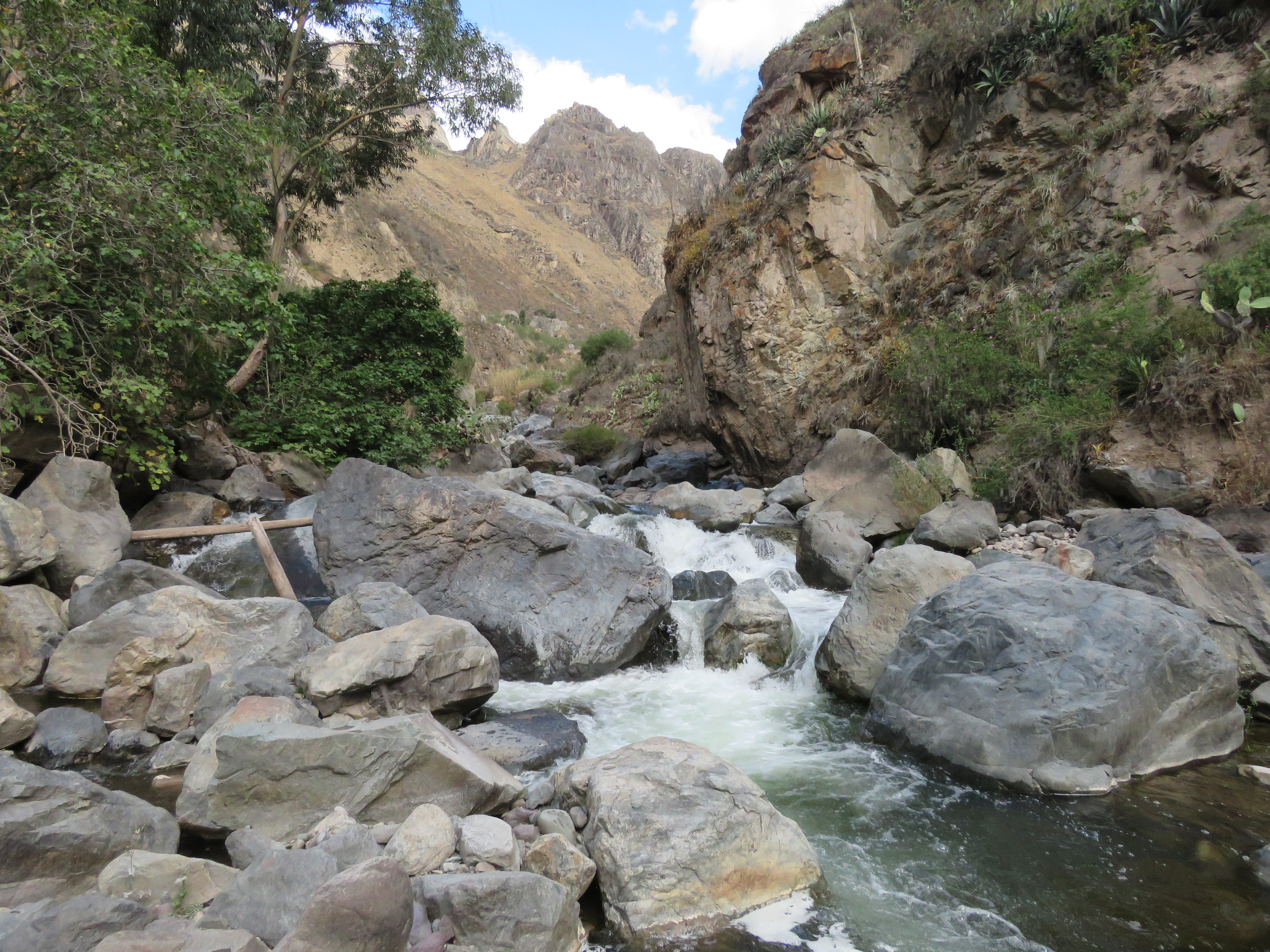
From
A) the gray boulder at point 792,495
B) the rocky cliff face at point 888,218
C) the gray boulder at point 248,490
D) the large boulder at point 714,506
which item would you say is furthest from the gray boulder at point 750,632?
the rocky cliff face at point 888,218

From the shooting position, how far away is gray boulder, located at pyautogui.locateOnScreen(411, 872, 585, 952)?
2.78m

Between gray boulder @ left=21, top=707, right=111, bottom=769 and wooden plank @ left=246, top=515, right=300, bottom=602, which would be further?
wooden plank @ left=246, top=515, right=300, bottom=602

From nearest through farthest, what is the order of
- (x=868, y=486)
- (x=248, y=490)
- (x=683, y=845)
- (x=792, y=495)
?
(x=683, y=845) → (x=248, y=490) → (x=868, y=486) → (x=792, y=495)

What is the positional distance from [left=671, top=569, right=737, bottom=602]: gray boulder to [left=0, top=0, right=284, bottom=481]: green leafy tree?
20.3 ft

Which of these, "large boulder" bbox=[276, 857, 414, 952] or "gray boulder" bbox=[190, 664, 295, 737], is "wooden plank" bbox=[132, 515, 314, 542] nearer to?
"gray boulder" bbox=[190, 664, 295, 737]

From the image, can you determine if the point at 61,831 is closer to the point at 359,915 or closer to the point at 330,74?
the point at 359,915

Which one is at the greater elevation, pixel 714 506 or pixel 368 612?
pixel 714 506

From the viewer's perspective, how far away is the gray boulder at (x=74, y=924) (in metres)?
2.28

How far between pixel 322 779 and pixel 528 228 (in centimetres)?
7453

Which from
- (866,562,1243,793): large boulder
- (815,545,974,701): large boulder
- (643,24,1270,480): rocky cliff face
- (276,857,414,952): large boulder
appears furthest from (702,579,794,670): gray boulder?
(643,24,1270,480): rocky cliff face

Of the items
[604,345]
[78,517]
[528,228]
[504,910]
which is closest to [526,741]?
[504,910]

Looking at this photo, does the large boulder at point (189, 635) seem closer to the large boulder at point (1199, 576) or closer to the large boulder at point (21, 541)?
the large boulder at point (21, 541)

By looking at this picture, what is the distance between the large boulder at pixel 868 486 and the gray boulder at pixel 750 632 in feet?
10.7

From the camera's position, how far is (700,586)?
8125mm
